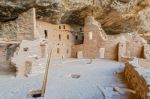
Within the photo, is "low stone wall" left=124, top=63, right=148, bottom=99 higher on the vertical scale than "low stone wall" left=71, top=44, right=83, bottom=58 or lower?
lower

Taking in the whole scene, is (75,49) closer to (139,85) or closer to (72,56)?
(72,56)

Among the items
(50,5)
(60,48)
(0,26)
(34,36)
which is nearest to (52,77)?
(34,36)

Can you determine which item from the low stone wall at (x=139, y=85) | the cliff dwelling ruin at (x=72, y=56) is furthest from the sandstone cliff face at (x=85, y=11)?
the low stone wall at (x=139, y=85)

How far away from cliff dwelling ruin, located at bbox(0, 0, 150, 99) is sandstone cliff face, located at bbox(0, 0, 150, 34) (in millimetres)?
93

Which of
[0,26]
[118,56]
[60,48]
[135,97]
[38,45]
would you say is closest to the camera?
[135,97]

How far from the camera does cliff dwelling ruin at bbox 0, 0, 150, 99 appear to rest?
7207 millimetres

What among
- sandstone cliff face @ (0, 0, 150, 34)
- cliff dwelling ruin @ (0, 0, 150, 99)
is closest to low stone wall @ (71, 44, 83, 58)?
cliff dwelling ruin @ (0, 0, 150, 99)

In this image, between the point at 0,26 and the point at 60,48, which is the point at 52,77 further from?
the point at 60,48

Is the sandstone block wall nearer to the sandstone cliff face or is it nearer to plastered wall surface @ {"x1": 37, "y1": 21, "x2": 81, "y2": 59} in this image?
the sandstone cliff face

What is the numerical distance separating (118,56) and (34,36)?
7.53m

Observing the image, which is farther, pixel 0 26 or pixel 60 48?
pixel 60 48

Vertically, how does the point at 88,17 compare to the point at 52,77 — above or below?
above

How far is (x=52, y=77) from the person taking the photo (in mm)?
9805

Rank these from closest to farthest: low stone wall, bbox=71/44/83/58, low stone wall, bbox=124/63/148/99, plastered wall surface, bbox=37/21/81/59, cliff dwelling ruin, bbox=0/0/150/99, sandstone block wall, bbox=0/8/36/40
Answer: low stone wall, bbox=124/63/148/99, cliff dwelling ruin, bbox=0/0/150/99, sandstone block wall, bbox=0/8/36/40, plastered wall surface, bbox=37/21/81/59, low stone wall, bbox=71/44/83/58
